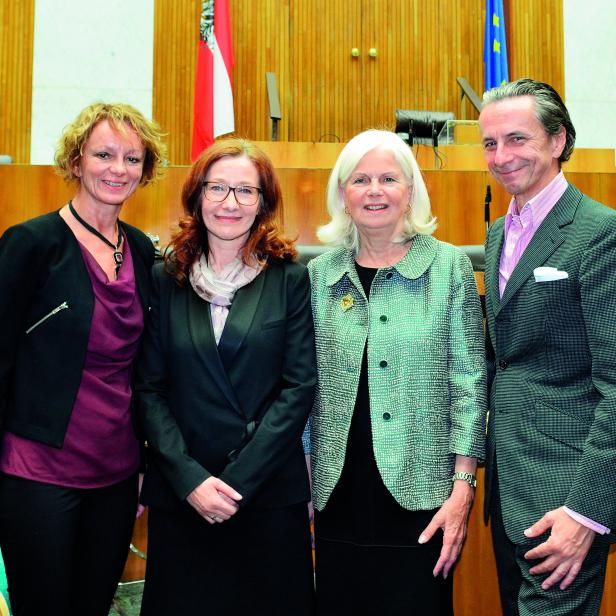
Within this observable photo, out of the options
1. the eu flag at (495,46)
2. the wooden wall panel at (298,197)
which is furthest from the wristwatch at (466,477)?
the eu flag at (495,46)

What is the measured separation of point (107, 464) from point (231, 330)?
452 mm

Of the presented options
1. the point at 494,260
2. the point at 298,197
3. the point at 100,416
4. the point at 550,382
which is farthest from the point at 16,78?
the point at 550,382

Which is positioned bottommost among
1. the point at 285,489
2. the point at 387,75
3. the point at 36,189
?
the point at 285,489

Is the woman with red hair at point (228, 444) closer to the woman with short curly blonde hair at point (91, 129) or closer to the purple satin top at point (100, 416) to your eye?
the purple satin top at point (100, 416)

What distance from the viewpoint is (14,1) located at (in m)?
6.96

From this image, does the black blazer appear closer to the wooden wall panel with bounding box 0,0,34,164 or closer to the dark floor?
the dark floor

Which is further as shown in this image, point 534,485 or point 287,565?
point 287,565

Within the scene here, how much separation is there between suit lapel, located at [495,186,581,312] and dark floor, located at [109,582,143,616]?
200 cm

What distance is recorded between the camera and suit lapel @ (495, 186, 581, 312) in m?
1.56

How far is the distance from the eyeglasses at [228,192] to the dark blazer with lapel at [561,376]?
26.2 inches

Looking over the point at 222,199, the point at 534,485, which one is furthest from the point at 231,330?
the point at 534,485

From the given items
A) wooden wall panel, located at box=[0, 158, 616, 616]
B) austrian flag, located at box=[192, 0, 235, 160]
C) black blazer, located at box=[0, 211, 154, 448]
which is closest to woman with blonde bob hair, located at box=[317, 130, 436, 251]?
black blazer, located at box=[0, 211, 154, 448]

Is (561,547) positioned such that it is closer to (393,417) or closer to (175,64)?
(393,417)

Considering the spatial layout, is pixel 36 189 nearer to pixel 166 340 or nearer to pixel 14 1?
pixel 166 340
